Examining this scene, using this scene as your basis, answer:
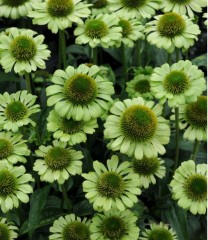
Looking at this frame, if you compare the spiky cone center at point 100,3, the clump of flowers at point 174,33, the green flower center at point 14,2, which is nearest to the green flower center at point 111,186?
the clump of flowers at point 174,33

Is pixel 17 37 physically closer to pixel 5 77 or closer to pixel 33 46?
pixel 33 46

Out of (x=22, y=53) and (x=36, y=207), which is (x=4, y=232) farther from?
(x=22, y=53)

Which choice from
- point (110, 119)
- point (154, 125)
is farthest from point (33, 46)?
point (154, 125)

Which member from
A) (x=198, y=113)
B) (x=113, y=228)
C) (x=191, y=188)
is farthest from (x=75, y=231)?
(x=198, y=113)

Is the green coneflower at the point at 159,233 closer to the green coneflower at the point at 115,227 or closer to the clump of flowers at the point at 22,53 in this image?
the green coneflower at the point at 115,227

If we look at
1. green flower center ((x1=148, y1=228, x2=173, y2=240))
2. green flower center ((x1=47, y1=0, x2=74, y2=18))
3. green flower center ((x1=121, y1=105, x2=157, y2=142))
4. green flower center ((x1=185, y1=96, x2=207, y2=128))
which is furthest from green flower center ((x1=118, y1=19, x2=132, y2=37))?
green flower center ((x1=148, y1=228, x2=173, y2=240))

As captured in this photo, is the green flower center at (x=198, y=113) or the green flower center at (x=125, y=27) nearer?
the green flower center at (x=198, y=113)
